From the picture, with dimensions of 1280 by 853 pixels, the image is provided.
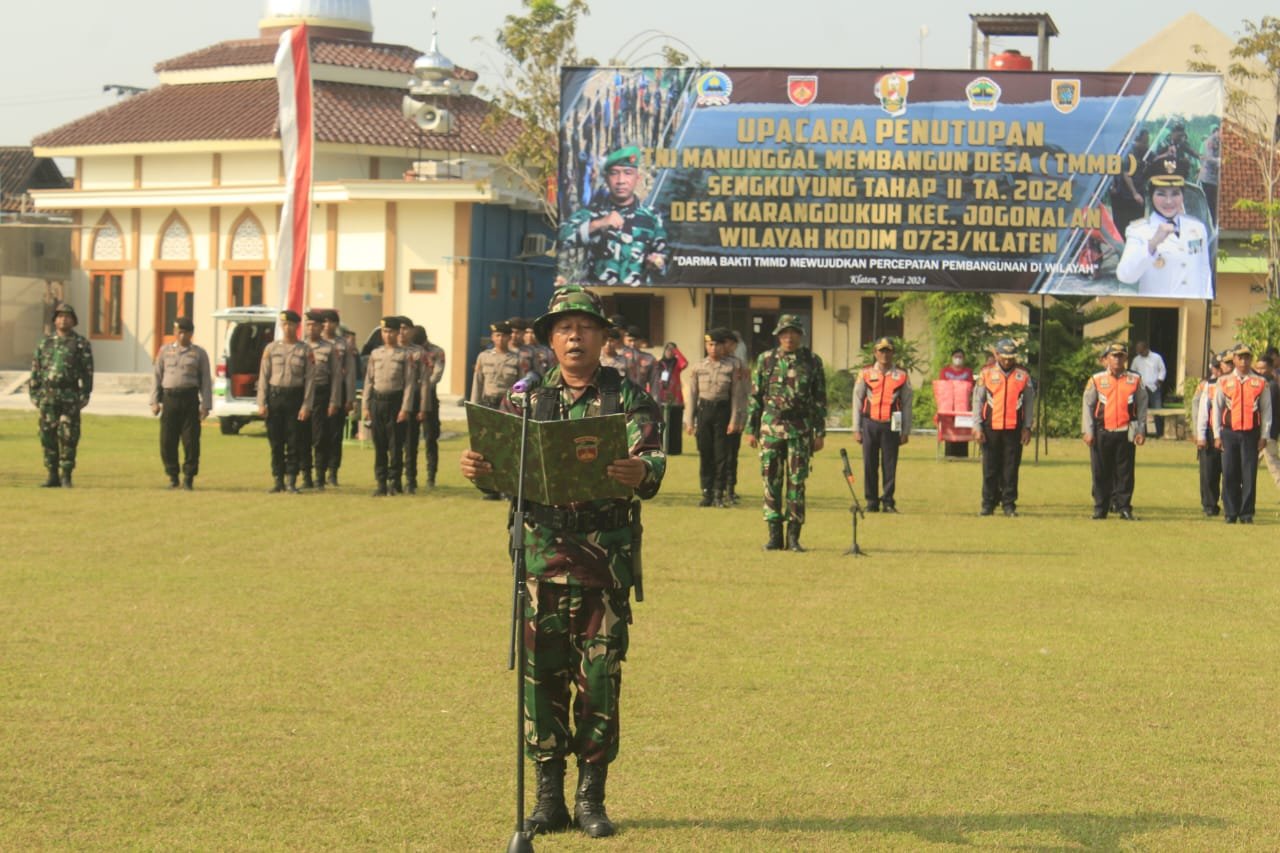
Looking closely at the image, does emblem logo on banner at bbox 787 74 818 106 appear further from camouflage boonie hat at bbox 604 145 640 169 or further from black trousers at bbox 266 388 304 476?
black trousers at bbox 266 388 304 476

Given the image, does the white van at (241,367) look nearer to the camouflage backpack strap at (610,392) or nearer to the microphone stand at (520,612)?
the camouflage backpack strap at (610,392)

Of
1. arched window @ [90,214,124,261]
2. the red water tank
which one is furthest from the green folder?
arched window @ [90,214,124,261]

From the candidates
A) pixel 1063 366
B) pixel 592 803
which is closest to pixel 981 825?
pixel 592 803

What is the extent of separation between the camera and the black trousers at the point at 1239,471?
19.8 m

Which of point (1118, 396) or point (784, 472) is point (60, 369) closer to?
point (784, 472)

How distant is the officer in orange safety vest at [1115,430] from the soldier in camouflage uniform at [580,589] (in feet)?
47.2

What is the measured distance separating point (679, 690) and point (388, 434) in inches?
472

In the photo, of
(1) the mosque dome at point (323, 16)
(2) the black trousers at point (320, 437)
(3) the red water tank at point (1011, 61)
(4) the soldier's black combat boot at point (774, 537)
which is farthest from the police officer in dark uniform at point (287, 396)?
(1) the mosque dome at point (323, 16)

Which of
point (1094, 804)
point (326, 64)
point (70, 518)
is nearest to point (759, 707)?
point (1094, 804)

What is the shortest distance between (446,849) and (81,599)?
21.2ft

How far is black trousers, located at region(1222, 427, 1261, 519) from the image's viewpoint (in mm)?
19766

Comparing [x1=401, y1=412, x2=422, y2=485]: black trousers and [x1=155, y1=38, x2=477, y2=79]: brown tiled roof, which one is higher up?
[x1=155, y1=38, x2=477, y2=79]: brown tiled roof

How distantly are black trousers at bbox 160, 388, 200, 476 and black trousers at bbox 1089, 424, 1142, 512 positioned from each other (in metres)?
9.74

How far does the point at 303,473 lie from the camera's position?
69.2 ft
